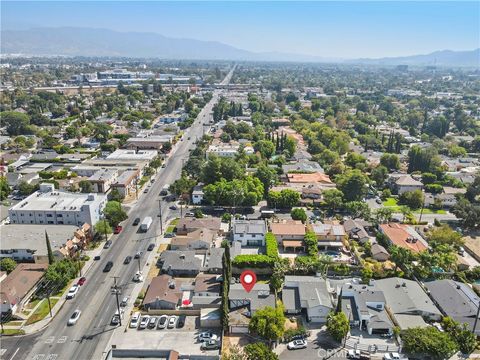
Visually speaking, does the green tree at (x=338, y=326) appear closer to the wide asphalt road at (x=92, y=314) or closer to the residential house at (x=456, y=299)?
the residential house at (x=456, y=299)

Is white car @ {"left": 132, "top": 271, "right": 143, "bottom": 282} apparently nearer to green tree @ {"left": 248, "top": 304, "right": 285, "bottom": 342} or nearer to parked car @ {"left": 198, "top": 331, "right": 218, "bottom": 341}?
parked car @ {"left": 198, "top": 331, "right": 218, "bottom": 341}

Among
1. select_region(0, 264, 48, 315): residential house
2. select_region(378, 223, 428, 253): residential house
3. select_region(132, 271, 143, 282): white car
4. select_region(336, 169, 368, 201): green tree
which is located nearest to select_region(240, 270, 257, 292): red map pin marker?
select_region(132, 271, 143, 282): white car

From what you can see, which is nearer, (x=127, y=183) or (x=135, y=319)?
(x=135, y=319)

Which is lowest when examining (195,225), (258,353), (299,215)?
(195,225)

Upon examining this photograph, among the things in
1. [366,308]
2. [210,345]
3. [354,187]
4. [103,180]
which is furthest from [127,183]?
[366,308]

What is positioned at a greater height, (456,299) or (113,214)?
(113,214)

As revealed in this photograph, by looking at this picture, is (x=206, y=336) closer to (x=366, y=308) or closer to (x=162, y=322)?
(x=162, y=322)
